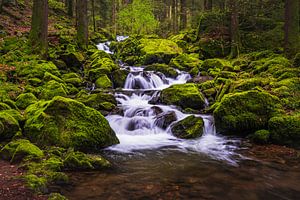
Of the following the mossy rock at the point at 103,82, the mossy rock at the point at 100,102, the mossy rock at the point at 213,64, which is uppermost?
the mossy rock at the point at 213,64

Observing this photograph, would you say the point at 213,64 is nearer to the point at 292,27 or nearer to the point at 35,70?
the point at 292,27

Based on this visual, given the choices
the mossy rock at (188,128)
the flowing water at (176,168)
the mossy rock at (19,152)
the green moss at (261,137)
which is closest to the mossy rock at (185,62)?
the flowing water at (176,168)

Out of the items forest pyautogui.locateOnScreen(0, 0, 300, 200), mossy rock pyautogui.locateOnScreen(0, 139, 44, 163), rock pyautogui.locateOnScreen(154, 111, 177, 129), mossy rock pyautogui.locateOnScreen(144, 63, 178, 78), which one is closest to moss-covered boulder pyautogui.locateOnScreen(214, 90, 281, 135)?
forest pyautogui.locateOnScreen(0, 0, 300, 200)

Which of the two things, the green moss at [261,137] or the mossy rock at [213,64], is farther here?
the mossy rock at [213,64]

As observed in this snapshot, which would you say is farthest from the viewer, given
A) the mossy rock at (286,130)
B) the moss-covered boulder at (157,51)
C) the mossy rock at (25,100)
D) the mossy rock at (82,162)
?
the moss-covered boulder at (157,51)

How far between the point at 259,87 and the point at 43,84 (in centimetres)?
→ 832

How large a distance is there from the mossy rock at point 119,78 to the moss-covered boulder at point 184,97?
121 inches

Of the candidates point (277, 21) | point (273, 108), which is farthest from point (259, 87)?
point (277, 21)

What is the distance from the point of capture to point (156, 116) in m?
11.3

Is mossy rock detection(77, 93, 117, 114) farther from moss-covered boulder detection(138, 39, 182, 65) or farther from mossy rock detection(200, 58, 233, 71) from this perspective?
moss-covered boulder detection(138, 39, 182, 65)

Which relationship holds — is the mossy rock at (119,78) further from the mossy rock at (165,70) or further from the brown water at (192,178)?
the brown water at (192,178)

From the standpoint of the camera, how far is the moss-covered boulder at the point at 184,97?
12398mm

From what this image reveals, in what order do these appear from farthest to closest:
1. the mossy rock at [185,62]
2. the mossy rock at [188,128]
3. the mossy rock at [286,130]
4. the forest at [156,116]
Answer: the mossy rock at [185,62]
the mossy rock at [188,128]
the mossy rock at [286,130]
the forest at [156,116]

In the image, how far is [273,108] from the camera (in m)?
10.1
